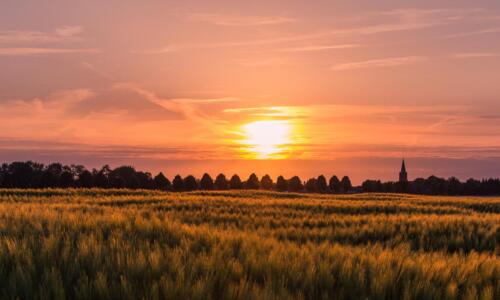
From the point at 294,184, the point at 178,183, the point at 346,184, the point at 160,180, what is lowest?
the point at 178,183

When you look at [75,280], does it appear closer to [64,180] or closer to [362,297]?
[362,297]

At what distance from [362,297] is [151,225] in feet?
13.9

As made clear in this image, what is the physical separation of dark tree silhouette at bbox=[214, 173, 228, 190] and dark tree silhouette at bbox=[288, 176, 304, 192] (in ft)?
59.3

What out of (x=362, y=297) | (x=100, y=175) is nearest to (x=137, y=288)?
(x=362, y=297)

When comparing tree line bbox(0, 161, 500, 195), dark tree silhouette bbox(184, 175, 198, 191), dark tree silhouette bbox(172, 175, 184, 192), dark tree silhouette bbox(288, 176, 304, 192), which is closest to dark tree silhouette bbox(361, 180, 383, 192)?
tree line bbox(0, 161, 500, 195)

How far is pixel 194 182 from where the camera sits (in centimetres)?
10081

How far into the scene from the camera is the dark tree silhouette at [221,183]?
357 feet

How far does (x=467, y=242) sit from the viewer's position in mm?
9680

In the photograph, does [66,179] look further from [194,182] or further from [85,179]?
[194,182]

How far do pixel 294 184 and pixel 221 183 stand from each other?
66.9 feet

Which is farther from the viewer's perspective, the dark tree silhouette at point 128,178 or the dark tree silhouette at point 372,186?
the dark tree silhouette at point 372,186

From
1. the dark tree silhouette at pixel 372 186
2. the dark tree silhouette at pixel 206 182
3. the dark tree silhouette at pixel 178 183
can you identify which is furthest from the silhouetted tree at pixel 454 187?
the dark tree silhouette at pixel 178 183

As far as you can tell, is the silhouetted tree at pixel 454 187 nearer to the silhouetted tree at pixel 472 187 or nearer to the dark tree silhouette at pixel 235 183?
the silhouetted tree at pixel 472 187

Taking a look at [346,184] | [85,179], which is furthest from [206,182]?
[346,184]
